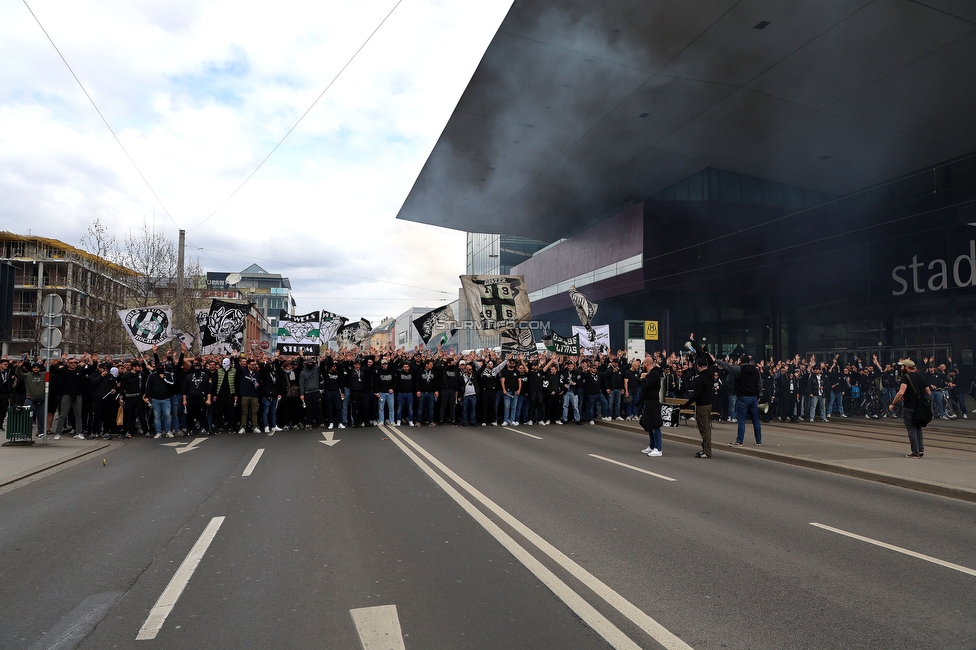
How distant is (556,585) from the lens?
4406 mm

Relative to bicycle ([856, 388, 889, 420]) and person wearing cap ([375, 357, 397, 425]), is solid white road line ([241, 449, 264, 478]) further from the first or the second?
bicycle ([856, 388, 889, 420])

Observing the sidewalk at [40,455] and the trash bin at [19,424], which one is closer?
the sidewalk at [40,455]

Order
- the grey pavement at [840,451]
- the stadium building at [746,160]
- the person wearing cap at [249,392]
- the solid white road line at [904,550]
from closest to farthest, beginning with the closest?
the solid white road line at [904,550] < the grey pavement at [840,451] < the person wearing cap at [249,392] < the stadium building at [746,160]

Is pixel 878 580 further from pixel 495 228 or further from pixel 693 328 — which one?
pixel 495 228

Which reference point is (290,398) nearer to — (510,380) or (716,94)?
(510,380)

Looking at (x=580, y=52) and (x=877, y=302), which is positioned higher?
(x=580, y=52)

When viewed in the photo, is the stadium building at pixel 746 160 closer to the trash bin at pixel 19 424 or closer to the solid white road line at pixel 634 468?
the solid white road line at pixel 634 468

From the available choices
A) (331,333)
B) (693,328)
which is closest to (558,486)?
(331,333)

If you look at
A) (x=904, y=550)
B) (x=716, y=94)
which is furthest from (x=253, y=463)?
(x=716, y=94)

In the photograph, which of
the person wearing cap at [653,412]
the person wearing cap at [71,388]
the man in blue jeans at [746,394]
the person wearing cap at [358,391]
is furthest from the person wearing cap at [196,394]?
the man in blue jeans at [746,394]

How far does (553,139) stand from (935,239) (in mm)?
14539

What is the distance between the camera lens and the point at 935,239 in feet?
72.5

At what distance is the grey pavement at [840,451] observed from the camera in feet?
29.2

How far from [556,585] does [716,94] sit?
20687mm
